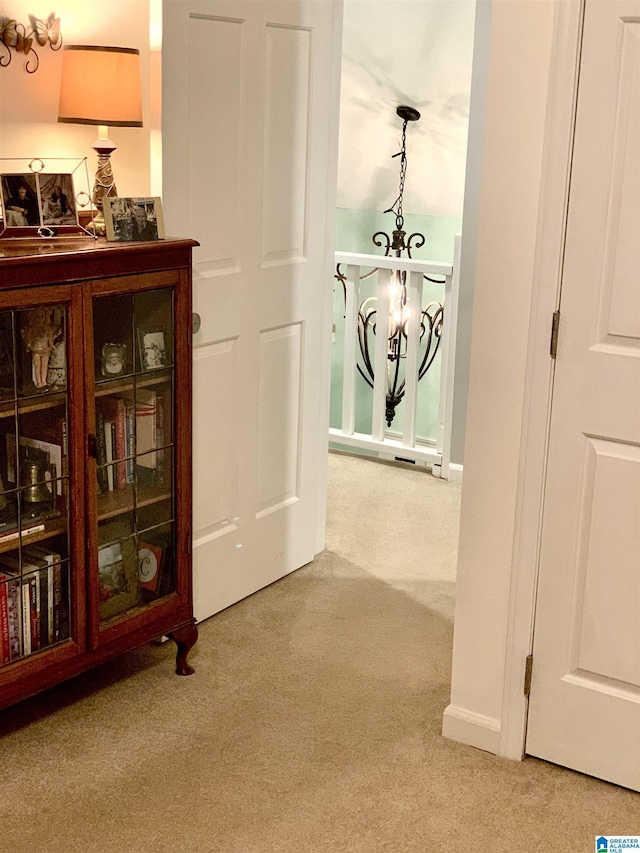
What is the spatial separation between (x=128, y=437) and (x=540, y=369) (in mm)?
1033

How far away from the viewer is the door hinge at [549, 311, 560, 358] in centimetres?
225

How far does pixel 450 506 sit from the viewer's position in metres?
4.23

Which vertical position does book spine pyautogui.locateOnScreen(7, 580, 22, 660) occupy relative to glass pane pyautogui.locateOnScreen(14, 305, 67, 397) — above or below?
below

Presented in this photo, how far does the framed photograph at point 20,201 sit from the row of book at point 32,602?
0.77 m

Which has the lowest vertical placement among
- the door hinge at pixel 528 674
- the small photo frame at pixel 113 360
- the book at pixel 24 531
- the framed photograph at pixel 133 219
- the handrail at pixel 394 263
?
the door hinge at pixel 528 674

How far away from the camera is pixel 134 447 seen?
2.60 metres

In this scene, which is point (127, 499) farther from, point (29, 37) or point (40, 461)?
point (29, 37)

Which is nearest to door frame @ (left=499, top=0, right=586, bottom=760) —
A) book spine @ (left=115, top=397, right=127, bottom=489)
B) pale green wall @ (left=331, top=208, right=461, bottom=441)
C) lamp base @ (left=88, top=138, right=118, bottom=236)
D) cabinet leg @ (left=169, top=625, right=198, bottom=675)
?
cabinet leg @ (left=169, top=625, right=198, bottom=675)

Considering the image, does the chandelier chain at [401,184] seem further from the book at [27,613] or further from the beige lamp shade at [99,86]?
the book at [27,613]

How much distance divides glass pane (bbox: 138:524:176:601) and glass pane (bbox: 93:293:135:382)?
1.49 ft

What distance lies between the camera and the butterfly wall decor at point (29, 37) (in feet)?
8.65

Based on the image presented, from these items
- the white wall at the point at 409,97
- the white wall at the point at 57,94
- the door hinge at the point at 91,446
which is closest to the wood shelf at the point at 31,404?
the door hinge at the point at 91,446

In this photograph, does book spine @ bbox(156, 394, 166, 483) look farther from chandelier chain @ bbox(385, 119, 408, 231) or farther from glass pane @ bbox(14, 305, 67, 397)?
chandelier chain @ bbox(385, 119, 408, 231)

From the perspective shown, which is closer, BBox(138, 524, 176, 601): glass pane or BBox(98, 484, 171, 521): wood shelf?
BBox(98, 484, 171, 521): wood shelf
